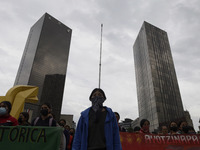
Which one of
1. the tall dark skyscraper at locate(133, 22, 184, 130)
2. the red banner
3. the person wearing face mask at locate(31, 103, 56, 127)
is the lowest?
the red banner

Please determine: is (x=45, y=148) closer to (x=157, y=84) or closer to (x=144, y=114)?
(x=157, y=84)

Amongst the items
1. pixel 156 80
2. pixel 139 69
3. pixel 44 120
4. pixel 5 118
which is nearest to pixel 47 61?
pixel 139 69

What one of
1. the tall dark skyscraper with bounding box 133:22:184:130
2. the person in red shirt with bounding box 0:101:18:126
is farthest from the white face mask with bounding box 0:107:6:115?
the tall dark skyscraper with bounding box 133:22:184:130

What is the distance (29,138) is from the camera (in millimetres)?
3500

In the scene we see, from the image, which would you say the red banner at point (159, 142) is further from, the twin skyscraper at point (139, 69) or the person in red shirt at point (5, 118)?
the twin skyscraper at point (139, 69)

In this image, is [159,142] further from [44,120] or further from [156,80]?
[156,80]

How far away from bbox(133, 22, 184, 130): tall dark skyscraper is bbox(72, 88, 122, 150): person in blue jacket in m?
46.8

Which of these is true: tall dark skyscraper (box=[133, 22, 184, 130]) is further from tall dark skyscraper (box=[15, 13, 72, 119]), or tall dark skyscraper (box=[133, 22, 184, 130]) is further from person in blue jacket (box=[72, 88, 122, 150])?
tall dark skyscraper (box=[15, 13, 72, 119])

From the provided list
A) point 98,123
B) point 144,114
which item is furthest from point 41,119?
point 144,114

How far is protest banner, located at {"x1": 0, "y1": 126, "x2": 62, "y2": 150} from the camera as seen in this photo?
3.41 metres

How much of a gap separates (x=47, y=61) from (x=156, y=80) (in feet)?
249

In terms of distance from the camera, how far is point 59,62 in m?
109

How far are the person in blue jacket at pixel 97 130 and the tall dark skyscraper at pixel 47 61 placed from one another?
91128mm

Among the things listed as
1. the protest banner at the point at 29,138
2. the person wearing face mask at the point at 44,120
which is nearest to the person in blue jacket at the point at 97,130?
the protest banner at the point at 29,138
